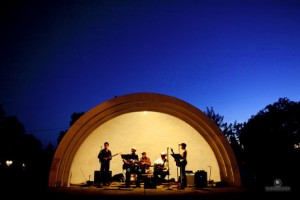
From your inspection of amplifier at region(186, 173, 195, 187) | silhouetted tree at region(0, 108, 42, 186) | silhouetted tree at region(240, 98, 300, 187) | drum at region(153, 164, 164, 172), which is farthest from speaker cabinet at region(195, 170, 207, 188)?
silhouetted tree at region(0, 108, 42, 186)

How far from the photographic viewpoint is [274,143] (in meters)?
26.4

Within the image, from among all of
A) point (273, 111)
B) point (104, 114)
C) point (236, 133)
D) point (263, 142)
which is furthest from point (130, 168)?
point (273, 111)

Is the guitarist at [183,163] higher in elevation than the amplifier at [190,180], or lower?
higher

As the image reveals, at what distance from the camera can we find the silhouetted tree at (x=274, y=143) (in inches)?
585

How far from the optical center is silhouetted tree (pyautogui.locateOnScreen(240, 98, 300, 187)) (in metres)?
14.9

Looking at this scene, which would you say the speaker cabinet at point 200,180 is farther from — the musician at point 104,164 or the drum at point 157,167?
the musician at point 104,164

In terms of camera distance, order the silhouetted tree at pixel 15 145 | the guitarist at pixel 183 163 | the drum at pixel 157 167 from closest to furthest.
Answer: the guitarist at pixel 183 163, the drum at pixel 157 167, the silhouetted tree at pixel 15 145

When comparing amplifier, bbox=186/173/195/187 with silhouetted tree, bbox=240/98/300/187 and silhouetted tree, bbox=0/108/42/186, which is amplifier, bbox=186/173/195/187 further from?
silhouetted tree, bbox=0/108/42/186

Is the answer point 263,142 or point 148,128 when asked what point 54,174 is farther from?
point 263,142

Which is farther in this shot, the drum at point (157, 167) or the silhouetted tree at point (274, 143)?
the silhouetted tree at point (274, 143)

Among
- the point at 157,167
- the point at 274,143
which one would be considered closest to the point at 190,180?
the point at 157,167

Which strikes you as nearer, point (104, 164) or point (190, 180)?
point (104, 164)

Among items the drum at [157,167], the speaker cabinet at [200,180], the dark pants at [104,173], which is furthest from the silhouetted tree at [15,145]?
the speaker cabinet at [200,180]

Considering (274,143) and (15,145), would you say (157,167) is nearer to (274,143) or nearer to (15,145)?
(274,143)
